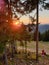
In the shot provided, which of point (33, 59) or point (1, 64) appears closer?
point (1, 64)

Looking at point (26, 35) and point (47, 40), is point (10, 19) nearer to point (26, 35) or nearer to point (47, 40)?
point (26, 35)

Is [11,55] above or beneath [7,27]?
beneath

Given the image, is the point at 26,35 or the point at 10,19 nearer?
the point at 10,19

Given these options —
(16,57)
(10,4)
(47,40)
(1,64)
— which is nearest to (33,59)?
(16,57)

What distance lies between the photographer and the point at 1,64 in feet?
67.9

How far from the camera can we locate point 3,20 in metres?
17.4

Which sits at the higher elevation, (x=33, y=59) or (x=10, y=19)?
(x=10, y=19)

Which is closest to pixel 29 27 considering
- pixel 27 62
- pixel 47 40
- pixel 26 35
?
pixel 26 35

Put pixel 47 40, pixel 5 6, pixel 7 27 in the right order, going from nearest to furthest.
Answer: pixel 7 27, pixel 5 6, pixel 47 40

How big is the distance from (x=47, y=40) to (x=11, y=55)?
16432 mm

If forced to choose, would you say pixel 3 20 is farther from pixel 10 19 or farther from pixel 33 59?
pixel 33 59

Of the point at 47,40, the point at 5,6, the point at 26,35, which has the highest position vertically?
the point at 5,6

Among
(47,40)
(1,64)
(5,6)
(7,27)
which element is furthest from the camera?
(47,40)

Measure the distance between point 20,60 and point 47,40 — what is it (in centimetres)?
1738
